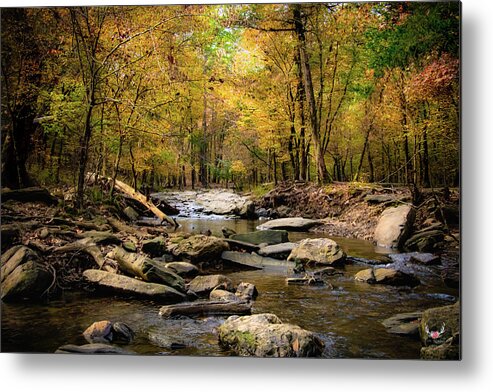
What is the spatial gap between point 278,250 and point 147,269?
1133 mm

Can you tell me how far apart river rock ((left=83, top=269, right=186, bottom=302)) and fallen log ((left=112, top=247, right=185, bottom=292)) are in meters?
0.05

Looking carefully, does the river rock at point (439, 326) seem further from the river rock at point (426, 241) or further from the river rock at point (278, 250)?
the river rock at point (278, 250)

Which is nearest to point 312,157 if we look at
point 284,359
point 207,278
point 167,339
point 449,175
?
point 449,175

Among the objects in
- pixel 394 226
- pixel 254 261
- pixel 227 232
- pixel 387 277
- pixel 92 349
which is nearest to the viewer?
pixel 92 349

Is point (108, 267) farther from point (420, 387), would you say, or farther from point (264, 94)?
point (420, 387)

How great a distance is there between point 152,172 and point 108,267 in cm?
90

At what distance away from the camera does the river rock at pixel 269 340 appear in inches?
123

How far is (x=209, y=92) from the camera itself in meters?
3.74

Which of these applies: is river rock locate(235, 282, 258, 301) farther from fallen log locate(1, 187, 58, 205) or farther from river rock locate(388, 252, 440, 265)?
fallen log locate(1, 187, 58, 205)

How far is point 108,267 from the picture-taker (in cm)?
366

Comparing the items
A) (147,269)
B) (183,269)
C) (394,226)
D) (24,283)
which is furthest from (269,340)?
(24,283)

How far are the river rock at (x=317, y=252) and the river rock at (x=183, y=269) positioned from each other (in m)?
0.84

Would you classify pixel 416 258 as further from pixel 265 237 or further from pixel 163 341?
pixel 163 341

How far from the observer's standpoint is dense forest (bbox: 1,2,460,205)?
3.48 m
